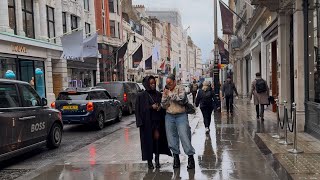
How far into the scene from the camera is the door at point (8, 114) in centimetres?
704

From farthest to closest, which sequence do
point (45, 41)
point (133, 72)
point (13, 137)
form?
point (133, 72) → point (45, 41) → point (13, 137)

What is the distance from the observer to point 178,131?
6562 mm

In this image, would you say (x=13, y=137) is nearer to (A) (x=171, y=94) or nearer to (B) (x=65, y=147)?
(B) (x=65, y=147)

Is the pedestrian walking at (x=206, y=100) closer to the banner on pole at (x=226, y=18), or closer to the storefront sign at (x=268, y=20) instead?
the storefront sign at (x=268, y=20)

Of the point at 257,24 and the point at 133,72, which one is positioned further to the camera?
the point at 133,72

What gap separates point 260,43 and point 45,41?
1624 centimetres

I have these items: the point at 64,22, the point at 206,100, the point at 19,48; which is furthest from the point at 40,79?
the point at 206,100

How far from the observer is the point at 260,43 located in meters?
19.8

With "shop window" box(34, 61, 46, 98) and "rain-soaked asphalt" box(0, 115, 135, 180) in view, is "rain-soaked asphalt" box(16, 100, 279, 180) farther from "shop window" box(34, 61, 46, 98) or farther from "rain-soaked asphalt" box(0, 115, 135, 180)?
"shop window" box(34, 61, 46, 98)

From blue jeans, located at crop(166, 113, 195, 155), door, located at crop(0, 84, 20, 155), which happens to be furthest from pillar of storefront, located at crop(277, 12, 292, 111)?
door, located at crop(0, 84, 20, 155)

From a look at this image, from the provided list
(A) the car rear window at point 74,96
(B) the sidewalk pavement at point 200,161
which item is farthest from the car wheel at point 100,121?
(B) the sidewalk pavement at point 200,161

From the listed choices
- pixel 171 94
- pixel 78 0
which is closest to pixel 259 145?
pixel 171 94

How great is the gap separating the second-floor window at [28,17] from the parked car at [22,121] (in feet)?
60.2

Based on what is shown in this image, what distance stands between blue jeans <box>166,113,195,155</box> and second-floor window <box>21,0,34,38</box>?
857 inches
